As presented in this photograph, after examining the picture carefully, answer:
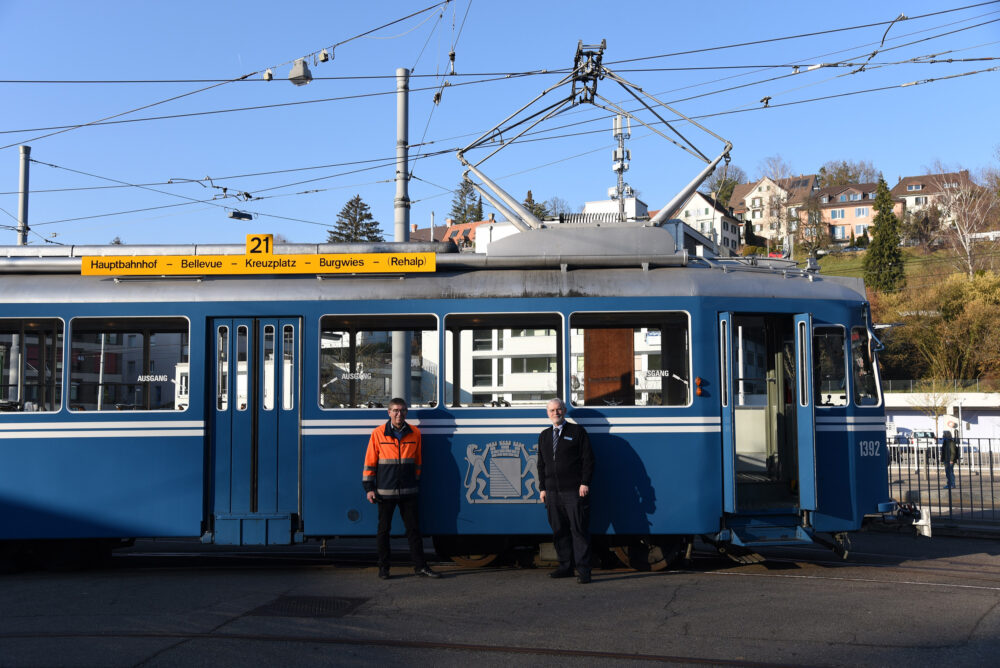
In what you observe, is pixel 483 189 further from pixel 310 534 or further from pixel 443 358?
pixel 310 534

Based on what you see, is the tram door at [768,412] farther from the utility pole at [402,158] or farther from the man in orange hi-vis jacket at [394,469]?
the utility pole at [402,158]

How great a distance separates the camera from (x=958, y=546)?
38.8ft

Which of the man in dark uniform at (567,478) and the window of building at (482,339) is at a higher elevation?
the window of building at (482,339)

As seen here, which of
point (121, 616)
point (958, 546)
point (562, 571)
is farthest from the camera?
point (958, 546)

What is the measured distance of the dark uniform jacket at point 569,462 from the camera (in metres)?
8.63

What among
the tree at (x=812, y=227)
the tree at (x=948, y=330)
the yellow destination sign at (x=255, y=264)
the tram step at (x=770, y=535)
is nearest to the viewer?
the tram step at (x=770, y=535)

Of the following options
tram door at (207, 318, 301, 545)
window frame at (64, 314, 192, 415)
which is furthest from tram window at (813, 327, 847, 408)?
window frame at (64, 314, 192, 415)

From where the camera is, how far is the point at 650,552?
947 centimetres

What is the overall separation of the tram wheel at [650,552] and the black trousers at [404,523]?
7.16 ft

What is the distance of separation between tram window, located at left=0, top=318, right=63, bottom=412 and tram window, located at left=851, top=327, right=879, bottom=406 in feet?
27.6

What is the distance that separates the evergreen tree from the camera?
227 feet

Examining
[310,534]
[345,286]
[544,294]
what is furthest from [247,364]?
[544,294]

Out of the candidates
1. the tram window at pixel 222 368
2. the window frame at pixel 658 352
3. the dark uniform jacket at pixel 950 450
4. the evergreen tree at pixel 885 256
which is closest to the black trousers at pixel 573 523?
the window frame at pixel 658 352

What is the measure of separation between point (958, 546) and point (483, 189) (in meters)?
7.83
